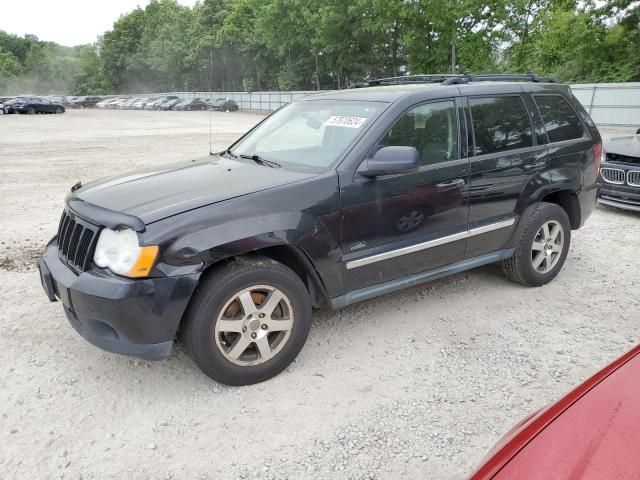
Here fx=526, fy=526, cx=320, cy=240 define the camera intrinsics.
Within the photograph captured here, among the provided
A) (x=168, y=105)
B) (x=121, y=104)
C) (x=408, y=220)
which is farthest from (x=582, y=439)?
(x=121, y=104)

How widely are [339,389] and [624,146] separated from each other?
6.31 meters

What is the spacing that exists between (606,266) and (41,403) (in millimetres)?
4930

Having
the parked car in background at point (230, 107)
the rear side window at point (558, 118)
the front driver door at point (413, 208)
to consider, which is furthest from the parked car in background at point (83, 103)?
the front driver door at point (413, 208)

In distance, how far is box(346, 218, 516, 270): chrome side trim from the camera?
344cm

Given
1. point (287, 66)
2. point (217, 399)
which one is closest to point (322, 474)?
point (217, 399)

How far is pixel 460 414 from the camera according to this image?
9.55 feet

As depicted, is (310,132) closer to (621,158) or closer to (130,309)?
(130,309)

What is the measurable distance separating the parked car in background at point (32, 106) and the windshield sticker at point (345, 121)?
43989mm

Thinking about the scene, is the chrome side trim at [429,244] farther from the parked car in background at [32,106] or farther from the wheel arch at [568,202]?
the parked car in background at [32,106]

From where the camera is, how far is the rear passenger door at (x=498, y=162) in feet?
13.0

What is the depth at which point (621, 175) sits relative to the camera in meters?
7.14

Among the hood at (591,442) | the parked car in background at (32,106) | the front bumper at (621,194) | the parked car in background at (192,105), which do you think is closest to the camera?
the hood at (591,442)

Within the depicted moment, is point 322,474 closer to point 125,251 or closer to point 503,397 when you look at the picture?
point 503,397

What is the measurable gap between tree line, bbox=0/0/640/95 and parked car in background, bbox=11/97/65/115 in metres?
13.2
